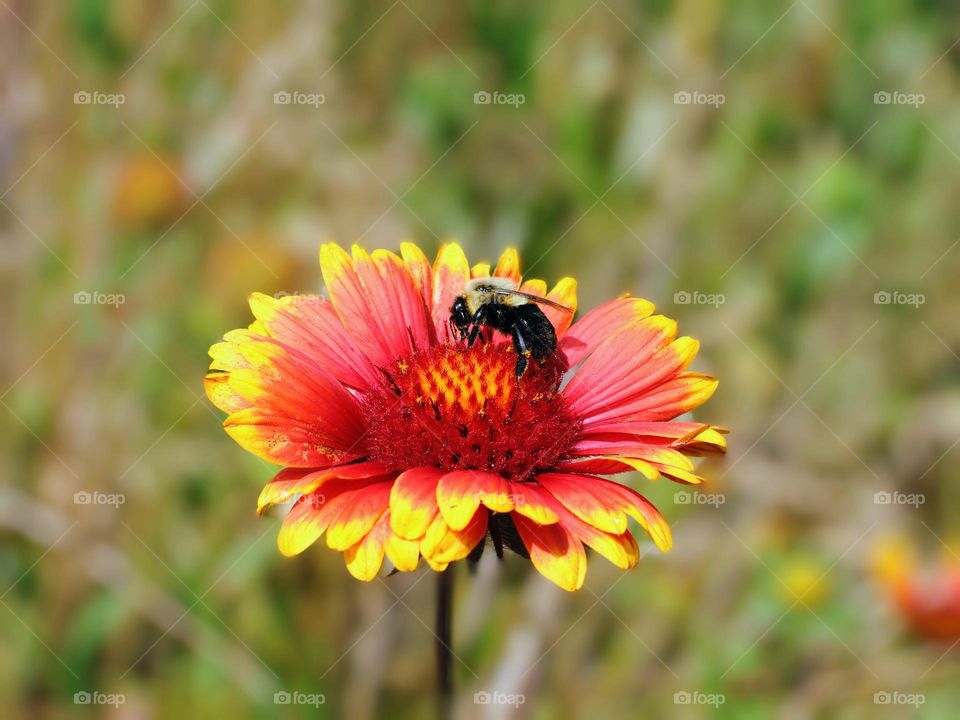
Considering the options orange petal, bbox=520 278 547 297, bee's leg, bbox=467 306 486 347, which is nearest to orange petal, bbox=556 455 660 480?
bee's leg, bbox=467 306 486 347

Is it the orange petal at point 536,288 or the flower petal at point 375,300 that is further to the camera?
the orange petal at point 536,288

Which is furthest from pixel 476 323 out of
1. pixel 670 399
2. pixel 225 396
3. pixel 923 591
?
pixel 923 591

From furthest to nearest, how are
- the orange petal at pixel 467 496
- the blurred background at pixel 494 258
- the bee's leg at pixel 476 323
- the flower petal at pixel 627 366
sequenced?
the blurred background at pixel 494 258 < the bee's leg at pixel 476 323 < the flower petal at pixel 627 366 < the orange petal at pixel 467 496

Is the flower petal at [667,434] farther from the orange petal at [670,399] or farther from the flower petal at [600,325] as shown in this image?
the flower petal at [600,325]

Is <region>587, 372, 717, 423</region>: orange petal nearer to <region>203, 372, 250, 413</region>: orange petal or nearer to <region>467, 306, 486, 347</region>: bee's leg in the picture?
<region>467, 306, 486, 347</region>: bee's leg

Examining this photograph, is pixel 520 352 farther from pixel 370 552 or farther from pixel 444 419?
pixel 370 552

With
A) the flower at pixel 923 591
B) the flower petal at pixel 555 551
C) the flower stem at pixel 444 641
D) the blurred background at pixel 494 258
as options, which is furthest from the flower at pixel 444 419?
the flower at pixel 923 591
